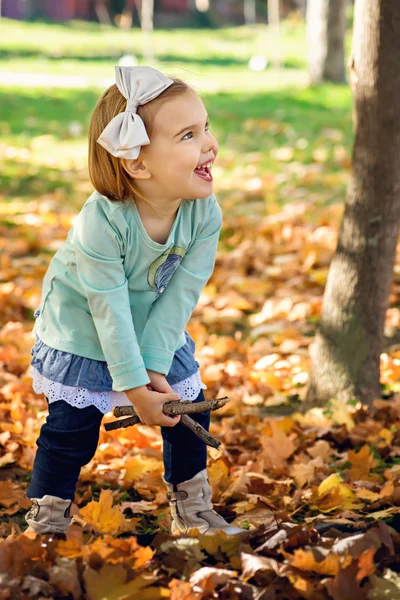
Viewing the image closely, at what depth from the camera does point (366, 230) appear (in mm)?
3127

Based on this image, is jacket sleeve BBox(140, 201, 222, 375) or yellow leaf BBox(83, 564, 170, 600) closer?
yellow leaf BBox(83, 564, 170, 600)

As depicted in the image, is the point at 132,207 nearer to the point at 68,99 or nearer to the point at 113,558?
the point at 113,558

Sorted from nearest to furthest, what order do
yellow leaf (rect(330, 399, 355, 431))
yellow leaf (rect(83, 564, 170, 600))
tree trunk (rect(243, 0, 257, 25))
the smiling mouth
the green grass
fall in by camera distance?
yellow leaf (rect(83, 564, 170, 600)), the smiling mouth, yellow leaf (rect(330, 399, 355, 431)), the green grass, tree trunk (rect(243, 0, 257, 25))

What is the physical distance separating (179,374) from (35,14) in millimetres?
30016

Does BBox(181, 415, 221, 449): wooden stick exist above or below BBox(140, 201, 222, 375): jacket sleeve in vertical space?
below

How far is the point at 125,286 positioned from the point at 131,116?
1.42ft

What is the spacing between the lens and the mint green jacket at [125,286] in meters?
2.17

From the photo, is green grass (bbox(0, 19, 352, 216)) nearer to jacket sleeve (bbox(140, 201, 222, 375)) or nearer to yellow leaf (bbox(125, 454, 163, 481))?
jacket sleeve (bbox(140, 201, 222, 375))

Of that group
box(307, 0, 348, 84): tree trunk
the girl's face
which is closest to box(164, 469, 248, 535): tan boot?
the girl's face

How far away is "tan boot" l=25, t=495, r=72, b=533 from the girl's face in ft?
2.88

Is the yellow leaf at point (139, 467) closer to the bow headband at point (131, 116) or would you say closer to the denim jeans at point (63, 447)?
the denim jeans at point (63, 447)

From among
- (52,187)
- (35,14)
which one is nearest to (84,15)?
(35,14)

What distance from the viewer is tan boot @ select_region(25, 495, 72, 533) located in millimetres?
2297

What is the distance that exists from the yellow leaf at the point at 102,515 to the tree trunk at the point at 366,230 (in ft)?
4.15
